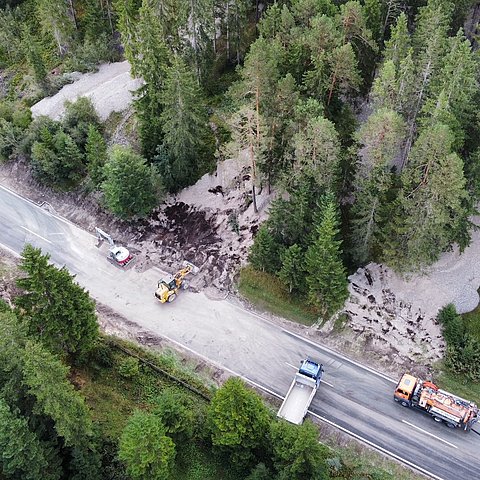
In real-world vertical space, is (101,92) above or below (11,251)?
above

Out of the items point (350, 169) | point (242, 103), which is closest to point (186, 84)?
point (242, 103)

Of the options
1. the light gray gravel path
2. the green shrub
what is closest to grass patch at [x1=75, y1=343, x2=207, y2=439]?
the green shrub

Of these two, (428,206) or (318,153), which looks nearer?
(428,206)

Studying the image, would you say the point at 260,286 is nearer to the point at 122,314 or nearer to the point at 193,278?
the point at 193,278

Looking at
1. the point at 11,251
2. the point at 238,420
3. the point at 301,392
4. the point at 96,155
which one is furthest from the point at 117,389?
the point at 96,155

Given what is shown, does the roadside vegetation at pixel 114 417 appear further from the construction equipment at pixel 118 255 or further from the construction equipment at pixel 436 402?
the construction equipment at pixel 118 255

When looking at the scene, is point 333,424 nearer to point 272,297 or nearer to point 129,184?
point 272,297
